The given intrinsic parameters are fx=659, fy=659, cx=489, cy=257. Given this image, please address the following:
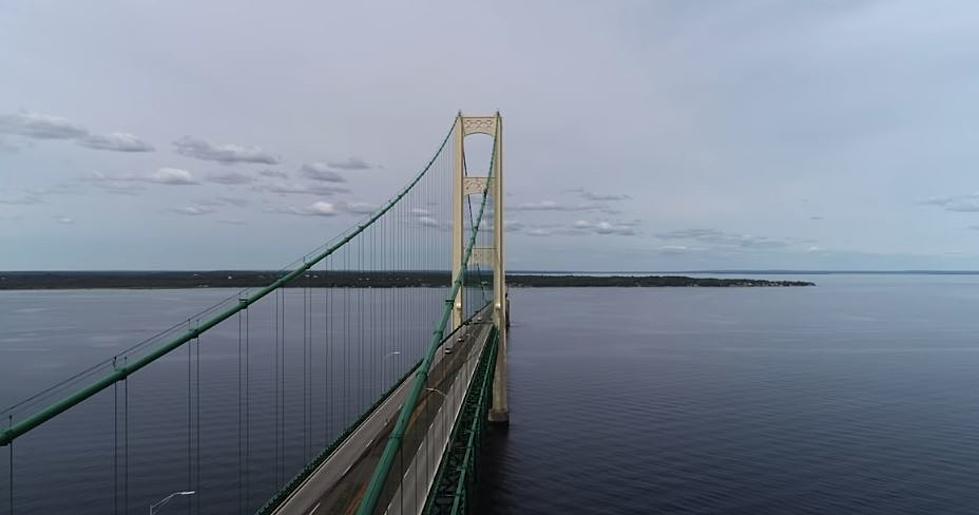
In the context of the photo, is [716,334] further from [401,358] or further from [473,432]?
[473,432]

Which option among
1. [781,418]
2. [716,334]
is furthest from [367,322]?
[781,418]

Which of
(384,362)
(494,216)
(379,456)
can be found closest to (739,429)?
(494,216)

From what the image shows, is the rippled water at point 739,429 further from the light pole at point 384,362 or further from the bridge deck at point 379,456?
the light pole at point 384,362

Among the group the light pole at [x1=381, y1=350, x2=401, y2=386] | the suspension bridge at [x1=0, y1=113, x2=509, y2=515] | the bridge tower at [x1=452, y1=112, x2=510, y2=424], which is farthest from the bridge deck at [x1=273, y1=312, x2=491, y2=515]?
the light pole at [x1=381, y1=350, x2=401, y2=386]

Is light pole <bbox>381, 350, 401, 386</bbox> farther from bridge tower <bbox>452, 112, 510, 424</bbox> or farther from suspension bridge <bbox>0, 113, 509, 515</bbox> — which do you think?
bridge tower <bbox>452, 112, 510, 424</bbox>

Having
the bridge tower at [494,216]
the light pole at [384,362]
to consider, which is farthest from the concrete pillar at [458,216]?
the light pole at [384,362]

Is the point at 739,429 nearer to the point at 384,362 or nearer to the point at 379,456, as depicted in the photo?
the point at 379,456
